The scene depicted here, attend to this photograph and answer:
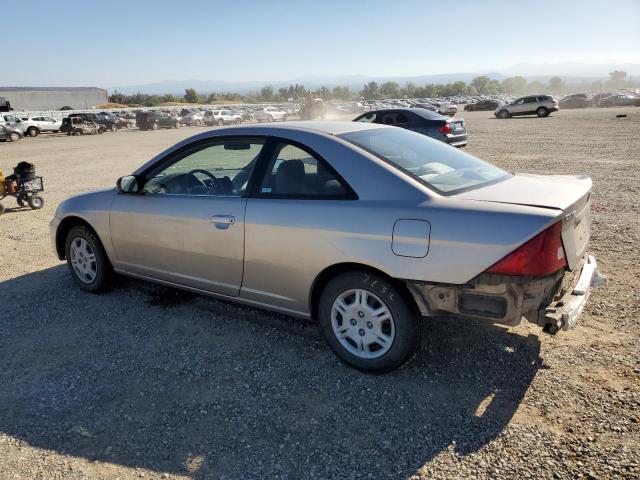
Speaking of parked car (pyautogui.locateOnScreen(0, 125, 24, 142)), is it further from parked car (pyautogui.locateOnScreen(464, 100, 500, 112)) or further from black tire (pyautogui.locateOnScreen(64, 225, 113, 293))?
parked car (pyautogui.locateOnScreen(464, 100, 500, 112))

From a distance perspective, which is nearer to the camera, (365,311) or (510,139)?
(365,311)

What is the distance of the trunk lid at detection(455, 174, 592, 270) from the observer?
9.82 feet

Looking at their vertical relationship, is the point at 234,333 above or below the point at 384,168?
below

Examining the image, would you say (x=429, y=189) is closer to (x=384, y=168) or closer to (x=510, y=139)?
(x=384, y=168)

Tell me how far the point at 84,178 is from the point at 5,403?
Answer: 38.2ft

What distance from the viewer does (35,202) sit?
9586mm

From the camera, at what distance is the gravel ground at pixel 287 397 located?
8.68ft

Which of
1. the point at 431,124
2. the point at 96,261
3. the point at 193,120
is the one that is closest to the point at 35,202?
the point at 96,261

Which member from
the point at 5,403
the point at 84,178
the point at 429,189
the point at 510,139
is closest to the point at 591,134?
the point at 510,139

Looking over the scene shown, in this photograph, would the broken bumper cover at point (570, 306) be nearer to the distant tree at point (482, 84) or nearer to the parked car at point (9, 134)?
the parked car at point (9, 134)

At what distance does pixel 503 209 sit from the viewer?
291cm

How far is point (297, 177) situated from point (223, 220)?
0.67 metres

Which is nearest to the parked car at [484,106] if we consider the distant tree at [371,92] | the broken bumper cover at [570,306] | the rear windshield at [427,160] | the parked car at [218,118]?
the parked car at [218,118]

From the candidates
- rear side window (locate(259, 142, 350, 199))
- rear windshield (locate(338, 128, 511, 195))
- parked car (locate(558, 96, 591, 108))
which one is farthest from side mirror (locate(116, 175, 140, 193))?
parked car (locate(558, 96, 591, 108))
